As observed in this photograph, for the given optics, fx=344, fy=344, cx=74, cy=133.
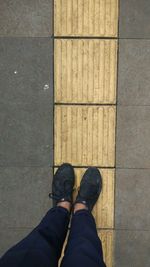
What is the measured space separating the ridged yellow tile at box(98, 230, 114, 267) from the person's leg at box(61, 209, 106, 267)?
46 centimetres

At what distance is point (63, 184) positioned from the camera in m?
3.23

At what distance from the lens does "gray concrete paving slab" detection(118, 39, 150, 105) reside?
3133 mm

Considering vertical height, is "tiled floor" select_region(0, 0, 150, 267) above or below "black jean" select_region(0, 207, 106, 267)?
above

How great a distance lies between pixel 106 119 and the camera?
321cm

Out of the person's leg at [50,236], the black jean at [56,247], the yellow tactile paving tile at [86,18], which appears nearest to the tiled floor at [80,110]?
the yellow tactile paving tile at [86,18]

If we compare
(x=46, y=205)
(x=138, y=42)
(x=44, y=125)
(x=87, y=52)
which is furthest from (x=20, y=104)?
(x=138, y=42)

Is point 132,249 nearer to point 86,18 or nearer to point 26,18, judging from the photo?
point 86,18

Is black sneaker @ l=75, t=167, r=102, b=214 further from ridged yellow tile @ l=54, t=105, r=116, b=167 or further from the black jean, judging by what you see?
the black jean

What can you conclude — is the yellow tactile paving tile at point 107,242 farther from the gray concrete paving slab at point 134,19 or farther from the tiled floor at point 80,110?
the gray concrete paving slab at point 134,19

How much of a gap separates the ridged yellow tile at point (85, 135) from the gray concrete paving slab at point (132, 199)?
0.20 meters

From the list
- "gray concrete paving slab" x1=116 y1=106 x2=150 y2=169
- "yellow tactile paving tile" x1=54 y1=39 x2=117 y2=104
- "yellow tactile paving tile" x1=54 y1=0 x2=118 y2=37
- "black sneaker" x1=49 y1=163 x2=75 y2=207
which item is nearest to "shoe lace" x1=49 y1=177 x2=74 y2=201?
"black sneaker" x1=49 y1=163 x2=75 y2=207

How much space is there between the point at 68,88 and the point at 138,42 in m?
0.76

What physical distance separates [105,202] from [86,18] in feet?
5.67

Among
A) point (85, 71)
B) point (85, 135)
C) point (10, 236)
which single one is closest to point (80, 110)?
point (85, 135)
